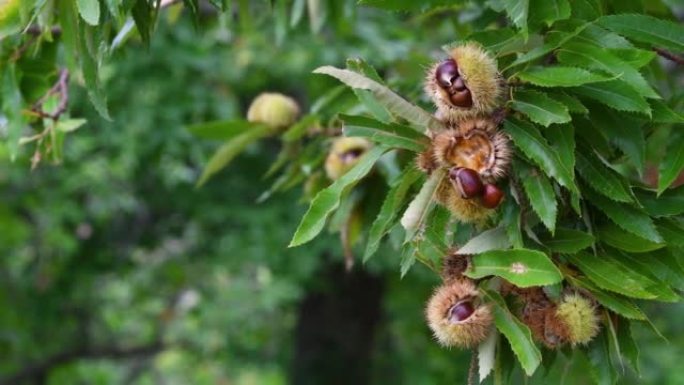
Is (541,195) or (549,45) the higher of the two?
(549,45)

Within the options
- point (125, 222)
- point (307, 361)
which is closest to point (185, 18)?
point (125, 222)

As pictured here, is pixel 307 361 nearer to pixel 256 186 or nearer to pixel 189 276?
pixel 189 276

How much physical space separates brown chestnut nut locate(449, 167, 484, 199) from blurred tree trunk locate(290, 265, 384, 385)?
5082 mm

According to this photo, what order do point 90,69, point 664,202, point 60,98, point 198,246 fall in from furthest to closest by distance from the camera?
1. point 198,246
2. point 60,98
3. point 90,69
4. point 664,202

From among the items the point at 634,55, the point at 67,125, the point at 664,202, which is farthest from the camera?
the point at 67,125

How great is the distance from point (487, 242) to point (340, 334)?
17.2ft

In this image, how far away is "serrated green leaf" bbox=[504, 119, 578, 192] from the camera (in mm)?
1385

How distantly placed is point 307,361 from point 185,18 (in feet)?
8.41

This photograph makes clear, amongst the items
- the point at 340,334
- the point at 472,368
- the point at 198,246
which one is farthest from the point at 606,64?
the point at 340,334

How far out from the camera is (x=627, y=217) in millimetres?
1504

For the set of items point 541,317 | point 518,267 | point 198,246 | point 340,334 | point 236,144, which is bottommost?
point 340,334

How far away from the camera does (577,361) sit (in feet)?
16.5

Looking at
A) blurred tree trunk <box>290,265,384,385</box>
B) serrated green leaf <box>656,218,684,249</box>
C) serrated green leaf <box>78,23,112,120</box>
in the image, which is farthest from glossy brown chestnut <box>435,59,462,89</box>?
blurred tree trunk <box>290,265,384,385</box>

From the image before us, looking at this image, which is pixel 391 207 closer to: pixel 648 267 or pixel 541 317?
pixel 541 317
